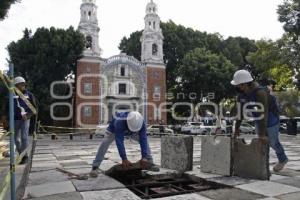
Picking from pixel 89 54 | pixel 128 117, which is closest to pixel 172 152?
pixel 128 117

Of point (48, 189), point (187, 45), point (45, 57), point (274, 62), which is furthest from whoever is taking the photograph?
point (187, 45)

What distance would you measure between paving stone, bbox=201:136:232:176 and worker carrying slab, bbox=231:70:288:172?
0.31 meters

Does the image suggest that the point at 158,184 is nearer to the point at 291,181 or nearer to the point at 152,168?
the point at 152,168

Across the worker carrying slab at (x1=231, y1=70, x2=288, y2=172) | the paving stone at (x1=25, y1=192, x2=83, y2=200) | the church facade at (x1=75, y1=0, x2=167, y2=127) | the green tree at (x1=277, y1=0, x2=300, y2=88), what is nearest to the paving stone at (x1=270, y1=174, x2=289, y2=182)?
the worker carrying slab at (x1=231, y1=70, x2=288, y2=172)

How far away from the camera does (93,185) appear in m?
5.36

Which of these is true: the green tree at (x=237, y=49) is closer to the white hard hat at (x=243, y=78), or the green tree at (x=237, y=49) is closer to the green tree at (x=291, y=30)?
the green tree at (x=291, y=30)

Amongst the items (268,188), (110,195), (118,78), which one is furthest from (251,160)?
(118,78)

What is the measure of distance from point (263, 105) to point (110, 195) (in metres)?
2.75

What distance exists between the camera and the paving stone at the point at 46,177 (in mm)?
5784

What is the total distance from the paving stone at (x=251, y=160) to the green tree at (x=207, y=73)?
37222mm

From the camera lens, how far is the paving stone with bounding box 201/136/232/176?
19.9 feet

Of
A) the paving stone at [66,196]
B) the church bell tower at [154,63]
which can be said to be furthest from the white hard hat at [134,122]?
the church bell tower at [154,63]

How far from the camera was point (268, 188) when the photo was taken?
4941mm

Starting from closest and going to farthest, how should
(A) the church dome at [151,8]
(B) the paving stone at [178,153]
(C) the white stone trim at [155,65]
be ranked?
(B) the paving stone at [178,153] → (C) the white stone trim at [155,65] → (A) the church dome at [151,8]
